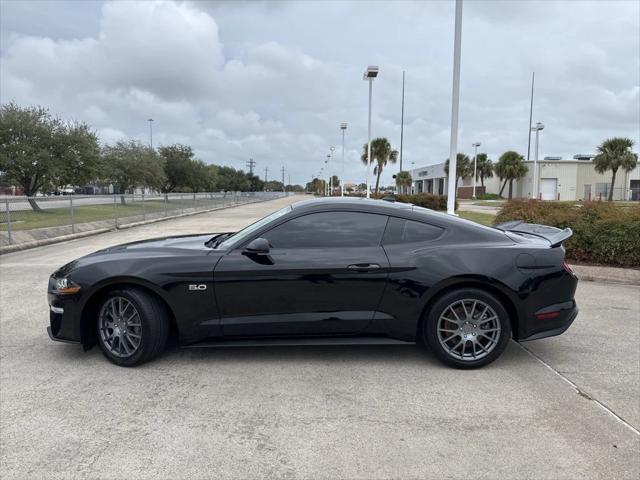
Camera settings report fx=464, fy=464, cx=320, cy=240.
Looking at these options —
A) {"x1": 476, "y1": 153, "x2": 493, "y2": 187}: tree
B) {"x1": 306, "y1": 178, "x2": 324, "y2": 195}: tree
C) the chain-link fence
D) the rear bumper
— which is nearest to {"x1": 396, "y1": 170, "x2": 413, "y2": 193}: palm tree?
{"x1": 476, "y1": 153, "x2": 493, "y2": 187}: tree

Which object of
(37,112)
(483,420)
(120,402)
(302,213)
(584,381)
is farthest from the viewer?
(37,112)

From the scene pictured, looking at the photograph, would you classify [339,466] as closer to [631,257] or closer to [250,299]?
[250,299]

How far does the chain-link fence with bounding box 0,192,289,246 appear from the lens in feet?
42.5

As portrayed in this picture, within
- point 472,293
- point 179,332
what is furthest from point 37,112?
point 472,293

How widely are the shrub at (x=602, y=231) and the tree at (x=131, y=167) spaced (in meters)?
30.1

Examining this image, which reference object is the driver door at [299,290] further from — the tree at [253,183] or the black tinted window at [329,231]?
the tree at [253,183]

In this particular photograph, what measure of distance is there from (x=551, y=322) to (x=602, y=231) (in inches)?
199

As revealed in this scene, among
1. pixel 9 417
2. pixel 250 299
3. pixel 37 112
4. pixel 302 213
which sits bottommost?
pixel 9 417

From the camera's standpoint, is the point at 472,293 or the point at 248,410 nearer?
the point at 248,410

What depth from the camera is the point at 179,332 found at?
3.94m

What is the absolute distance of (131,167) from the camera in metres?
33.8

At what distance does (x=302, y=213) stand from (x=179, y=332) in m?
1.46

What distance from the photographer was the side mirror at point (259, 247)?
3.84m

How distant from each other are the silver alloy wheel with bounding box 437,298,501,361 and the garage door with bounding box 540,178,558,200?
63.4 m
